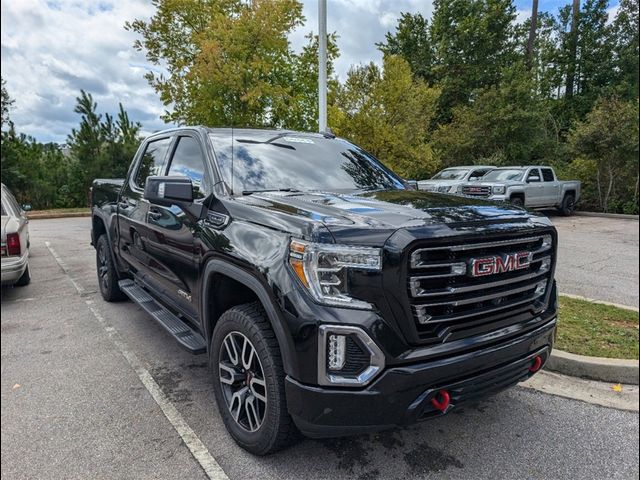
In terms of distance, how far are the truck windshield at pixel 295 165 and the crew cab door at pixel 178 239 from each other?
0.24 metres

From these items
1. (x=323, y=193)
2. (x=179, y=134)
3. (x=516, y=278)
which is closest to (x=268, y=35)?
(x=179, y=134)

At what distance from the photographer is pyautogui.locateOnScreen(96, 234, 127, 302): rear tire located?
5379 millimetres

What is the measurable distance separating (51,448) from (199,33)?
15602 millimetres

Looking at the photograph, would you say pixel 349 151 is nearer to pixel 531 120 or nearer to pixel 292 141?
pixel 292 141

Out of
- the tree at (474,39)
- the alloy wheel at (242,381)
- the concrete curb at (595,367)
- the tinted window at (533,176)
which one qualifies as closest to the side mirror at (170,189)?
the alloy wheel at (242,381)

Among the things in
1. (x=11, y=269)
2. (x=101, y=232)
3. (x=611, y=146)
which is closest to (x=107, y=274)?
(x=101, y=232)

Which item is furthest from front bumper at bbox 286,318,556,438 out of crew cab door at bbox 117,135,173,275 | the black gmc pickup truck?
crew cab door at bbox 117,135,173,275

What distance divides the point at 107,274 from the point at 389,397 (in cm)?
473

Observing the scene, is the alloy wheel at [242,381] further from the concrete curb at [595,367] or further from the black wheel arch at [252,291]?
the concrete curb at [595,367]

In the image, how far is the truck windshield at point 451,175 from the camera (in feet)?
42.2

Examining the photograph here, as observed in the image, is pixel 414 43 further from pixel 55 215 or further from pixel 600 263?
pixel 55 215

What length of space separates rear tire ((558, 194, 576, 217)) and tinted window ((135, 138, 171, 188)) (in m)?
13.3

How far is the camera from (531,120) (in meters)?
5.87

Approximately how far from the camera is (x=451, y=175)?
13367 millimetres
